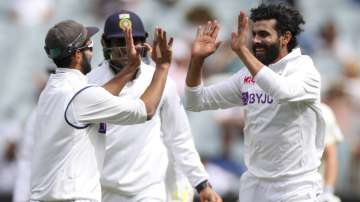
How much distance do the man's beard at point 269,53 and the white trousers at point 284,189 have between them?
0.69 m

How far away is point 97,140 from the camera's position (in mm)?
5711

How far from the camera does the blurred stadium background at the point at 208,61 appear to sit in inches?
409

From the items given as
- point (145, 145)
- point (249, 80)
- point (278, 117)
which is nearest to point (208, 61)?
point (145, 145)

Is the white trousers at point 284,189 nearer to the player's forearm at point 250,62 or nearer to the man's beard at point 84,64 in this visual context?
the player's forearm at point 250,62

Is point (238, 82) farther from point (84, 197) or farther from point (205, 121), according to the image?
point (205, 121)

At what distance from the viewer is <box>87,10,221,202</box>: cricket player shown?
650 centimetres

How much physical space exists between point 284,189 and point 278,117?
0.42 m

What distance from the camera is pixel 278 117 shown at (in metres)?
6.08

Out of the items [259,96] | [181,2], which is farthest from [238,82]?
[181,2]

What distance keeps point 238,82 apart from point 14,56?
21.8 feet

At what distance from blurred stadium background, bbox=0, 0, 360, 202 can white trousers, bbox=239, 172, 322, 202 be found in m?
3.77

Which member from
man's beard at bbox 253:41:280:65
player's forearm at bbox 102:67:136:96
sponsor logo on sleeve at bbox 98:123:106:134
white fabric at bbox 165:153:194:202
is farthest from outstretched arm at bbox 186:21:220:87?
white fabric at bbox 165:153:194:202

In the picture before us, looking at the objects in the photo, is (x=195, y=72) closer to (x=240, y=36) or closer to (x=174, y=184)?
(x=240, y=36)

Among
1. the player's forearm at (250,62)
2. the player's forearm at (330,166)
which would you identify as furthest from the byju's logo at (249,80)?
the player's forearm at (330,166)
